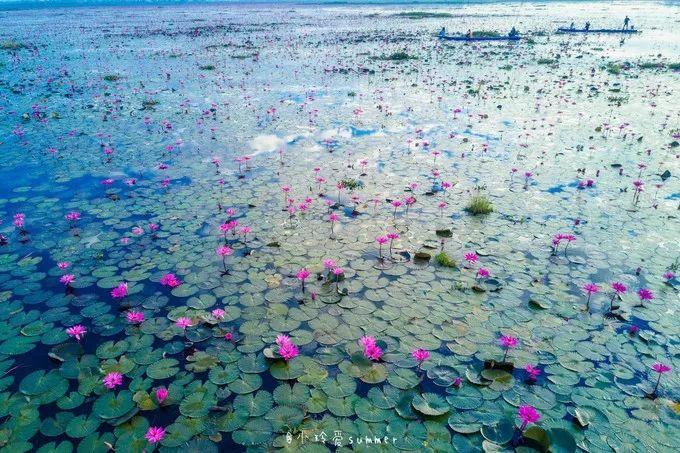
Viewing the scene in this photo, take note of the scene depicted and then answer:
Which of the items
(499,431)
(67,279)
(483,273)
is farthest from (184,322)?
(483,273)

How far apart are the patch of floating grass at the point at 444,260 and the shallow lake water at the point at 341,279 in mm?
33

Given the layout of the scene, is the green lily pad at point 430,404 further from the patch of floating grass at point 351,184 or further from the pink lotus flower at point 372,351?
the patch of floating grass at point 351,184

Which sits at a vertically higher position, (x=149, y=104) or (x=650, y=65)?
(x=650, y=65)

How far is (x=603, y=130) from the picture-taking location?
1200cm

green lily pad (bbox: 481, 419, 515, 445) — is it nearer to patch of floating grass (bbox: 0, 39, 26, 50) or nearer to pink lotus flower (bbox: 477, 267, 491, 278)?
pink lotus flower (bbox: 477, 267, 491, 278)

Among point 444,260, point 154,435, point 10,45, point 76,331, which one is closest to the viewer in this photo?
point 154,435

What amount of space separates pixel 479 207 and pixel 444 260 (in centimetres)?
202

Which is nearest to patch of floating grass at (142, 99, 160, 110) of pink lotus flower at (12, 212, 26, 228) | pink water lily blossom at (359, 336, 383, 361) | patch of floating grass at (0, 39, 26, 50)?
pink lotus flower at (12, 212, 26, 228)

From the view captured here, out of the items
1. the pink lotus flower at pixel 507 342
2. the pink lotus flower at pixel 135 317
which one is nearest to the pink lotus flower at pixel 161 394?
the pink lotus flower at pixel 135 317

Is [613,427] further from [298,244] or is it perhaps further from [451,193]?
[451,193]

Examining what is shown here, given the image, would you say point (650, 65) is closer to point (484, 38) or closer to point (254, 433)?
point (484, 38)

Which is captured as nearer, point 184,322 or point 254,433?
point 254,433

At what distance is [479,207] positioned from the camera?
768 centimetres

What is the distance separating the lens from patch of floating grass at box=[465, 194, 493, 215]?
7.68 meters
